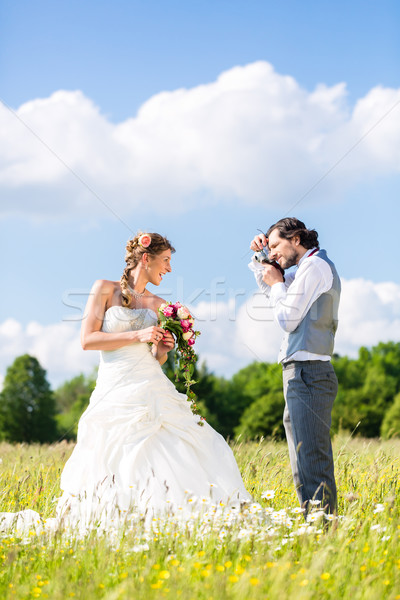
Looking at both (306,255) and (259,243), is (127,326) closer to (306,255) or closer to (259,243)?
(259,243)

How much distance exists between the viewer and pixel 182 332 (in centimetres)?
578

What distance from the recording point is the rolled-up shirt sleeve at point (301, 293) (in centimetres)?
455

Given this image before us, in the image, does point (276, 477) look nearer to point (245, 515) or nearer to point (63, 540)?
point (245, 515)

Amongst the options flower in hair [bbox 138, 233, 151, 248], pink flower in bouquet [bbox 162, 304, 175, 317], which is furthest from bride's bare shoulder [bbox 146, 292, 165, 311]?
flower in hair [bbox 138, 233, 151, 248]

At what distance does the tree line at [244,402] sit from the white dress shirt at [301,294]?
58.9ft

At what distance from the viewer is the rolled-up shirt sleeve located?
455 cm

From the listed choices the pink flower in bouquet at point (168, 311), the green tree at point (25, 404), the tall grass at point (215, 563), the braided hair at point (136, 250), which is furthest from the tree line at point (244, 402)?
the tall grass at point (215, 563)

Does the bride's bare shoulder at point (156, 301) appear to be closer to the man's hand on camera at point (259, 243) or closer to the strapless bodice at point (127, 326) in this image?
the strapless bodice at point (127, 326)

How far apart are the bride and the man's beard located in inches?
56.0

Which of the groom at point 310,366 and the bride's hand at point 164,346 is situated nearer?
the groom at point 310,366

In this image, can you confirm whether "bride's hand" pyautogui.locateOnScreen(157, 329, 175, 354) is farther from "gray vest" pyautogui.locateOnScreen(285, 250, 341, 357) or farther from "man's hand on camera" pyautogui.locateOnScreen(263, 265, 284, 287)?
"gray vest" pyautogui.locateOnScreen(285, 250, 341, 357)

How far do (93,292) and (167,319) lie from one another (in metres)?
0.80

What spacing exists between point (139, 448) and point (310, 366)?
1.76 meters

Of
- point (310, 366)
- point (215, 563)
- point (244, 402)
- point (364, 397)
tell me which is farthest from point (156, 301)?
point (364, 397)
